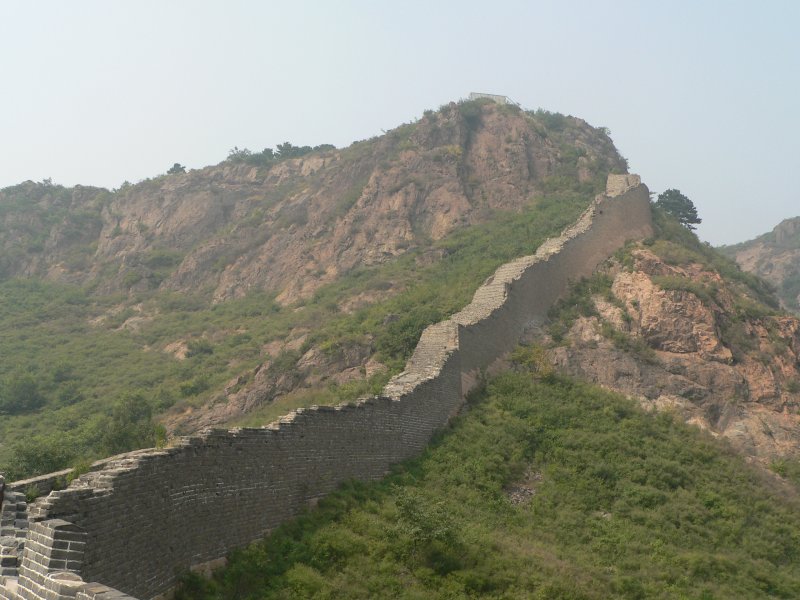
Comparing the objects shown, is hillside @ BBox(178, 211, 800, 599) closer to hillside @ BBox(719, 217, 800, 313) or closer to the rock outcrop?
the rock outcrop

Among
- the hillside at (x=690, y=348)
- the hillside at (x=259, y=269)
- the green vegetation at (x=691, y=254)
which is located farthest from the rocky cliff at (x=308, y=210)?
the hillside at (x=690, y=348)

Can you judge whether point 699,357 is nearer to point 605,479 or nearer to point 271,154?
point 605,479

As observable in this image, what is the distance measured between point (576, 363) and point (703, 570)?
9.80 meters

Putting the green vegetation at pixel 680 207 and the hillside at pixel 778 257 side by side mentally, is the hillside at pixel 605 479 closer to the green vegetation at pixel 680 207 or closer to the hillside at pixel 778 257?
the green vegetation at pixel 680 207

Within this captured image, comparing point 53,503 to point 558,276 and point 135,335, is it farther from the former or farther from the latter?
point 135,335

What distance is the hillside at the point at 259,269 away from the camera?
27250 mm

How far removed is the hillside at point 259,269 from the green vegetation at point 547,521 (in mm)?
4422

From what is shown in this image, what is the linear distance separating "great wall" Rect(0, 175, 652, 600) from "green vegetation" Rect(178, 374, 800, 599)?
45 centimetres

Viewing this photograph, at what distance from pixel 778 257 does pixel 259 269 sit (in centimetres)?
4905

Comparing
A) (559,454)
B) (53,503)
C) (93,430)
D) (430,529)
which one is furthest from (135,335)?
(53,503)

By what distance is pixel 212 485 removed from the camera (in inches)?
494

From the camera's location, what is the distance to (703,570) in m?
16.2

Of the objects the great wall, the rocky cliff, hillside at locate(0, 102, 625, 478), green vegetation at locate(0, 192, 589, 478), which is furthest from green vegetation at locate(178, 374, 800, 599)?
the rocky cliff

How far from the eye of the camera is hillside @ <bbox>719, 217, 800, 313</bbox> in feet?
226
